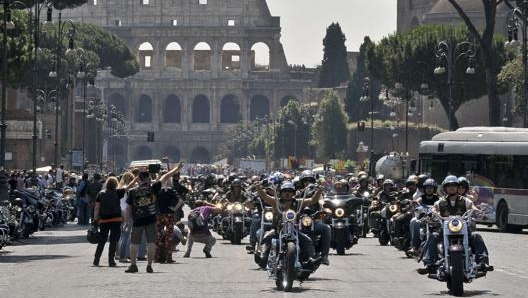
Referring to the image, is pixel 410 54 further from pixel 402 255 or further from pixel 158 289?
pixel 158 289

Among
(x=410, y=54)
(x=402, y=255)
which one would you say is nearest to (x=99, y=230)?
(x=402, y=255)

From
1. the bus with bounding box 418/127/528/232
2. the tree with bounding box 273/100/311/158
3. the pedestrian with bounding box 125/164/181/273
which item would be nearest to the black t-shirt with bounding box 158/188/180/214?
the pedestrian with bounding box 125/164/181/273

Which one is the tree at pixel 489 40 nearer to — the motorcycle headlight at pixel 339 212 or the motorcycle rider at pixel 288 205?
the motorcycle headlight at pixel 339 212

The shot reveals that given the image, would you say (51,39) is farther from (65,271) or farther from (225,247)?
(65,271)

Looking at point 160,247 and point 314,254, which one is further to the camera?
point 160,247

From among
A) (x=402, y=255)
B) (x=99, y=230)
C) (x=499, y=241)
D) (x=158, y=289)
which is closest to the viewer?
(x=158, y=289)

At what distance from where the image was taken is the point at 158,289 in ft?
79.8

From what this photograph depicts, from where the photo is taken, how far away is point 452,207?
24.0 metres

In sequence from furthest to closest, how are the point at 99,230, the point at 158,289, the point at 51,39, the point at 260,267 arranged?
1. the point at 51,39
2. the point at 99,230
3. the point at 260,267
4. the point at 158,289

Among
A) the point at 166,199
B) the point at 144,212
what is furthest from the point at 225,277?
the point at 166,199

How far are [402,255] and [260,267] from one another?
6.62m

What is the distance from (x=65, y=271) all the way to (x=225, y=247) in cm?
982

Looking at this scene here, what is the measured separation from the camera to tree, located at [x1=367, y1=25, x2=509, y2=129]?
333 ft

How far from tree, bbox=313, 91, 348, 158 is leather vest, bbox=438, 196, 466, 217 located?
126 metres
